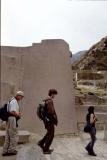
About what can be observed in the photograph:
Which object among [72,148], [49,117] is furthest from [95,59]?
[49,117]

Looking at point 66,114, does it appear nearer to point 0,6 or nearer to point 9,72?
point 9,72

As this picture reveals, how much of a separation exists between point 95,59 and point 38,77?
134ft

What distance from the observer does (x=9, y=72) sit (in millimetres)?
12328

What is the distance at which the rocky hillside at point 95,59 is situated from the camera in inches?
2034

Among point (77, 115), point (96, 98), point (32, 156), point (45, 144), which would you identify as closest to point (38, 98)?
point (77, 115)

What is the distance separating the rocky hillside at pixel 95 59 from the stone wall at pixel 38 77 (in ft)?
122

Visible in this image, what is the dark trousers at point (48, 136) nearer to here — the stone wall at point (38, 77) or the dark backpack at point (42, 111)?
the dark backpack at point (42, 111)

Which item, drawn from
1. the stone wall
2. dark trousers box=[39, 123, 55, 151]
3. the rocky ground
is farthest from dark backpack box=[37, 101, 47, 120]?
the stone wall

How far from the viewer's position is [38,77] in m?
12.7

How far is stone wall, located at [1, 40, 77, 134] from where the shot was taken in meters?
12.3

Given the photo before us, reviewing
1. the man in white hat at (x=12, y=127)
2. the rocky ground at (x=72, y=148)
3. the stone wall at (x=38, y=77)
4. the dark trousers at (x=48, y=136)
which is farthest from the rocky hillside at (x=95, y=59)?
the man in white hat at (x=12, y=127)

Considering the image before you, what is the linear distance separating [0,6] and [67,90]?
3.40 m

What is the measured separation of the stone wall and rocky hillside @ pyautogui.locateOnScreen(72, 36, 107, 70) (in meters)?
37.3

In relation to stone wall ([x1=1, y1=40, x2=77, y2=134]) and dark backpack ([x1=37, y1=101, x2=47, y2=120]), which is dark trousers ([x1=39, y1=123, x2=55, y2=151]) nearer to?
dark backpack ([x1=37, y1=101, x2=47, y2=120])
